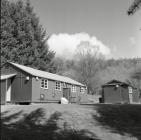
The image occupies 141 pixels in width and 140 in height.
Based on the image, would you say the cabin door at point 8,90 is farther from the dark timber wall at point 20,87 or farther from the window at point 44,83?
the window at point 44,83

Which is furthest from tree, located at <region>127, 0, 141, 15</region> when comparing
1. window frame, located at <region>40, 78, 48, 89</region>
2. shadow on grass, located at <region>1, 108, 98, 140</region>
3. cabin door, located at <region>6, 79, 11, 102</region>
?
cabin door, located at <region>6, 79, 11, 102</region>

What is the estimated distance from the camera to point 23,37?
1610 inches

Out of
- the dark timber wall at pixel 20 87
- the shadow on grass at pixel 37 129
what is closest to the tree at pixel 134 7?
the shadow on grass at pixel 37 129

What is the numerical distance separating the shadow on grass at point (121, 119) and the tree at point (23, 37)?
24.8 metres

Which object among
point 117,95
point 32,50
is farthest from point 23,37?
point 117,95

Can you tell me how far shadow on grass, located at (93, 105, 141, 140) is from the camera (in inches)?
465

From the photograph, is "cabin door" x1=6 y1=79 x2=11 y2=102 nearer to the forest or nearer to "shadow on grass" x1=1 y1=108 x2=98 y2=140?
"shadow on grass" x1=1 y1=108 x2=98 y2=140

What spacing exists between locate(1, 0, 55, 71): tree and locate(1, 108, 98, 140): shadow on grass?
2293 cm

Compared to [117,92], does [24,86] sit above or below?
above

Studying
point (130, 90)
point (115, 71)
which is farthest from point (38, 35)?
point (115, 71)

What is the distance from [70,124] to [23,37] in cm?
3144

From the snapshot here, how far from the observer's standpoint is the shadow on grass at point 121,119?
1181 cm

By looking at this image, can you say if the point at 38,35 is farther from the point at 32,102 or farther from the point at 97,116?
the point at 97,116

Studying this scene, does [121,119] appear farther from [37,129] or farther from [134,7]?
[134,7]
